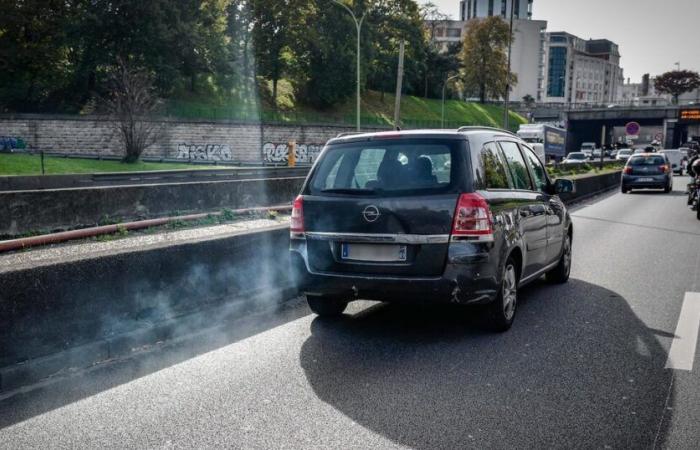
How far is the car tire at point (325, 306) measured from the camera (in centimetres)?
627

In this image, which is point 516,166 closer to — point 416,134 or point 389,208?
point 416,134

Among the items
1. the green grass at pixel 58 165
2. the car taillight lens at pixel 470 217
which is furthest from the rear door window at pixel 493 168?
the green grass at pixel 58 165

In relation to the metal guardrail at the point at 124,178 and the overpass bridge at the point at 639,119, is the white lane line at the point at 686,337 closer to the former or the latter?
the metal guardrail at the point at 124,178

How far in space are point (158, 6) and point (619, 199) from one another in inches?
1430

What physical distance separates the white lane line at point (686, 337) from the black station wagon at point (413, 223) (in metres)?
1.34

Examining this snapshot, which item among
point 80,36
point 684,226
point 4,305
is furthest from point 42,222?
point 80,36

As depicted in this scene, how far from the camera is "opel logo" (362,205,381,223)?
5.33 m

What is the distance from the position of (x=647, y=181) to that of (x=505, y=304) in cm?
2403

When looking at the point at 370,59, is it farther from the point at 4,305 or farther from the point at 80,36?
the point at 4,305

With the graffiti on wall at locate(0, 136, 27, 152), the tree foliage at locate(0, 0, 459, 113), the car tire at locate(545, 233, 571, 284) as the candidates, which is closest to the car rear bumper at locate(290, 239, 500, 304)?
the car tire at locate(545, 233, 571, 284)

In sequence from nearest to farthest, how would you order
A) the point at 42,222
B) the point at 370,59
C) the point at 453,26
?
1. the point at 42,222
2. the point at 370,59
3. the point at 453,26

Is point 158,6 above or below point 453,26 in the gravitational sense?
below

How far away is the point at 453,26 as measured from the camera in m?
139

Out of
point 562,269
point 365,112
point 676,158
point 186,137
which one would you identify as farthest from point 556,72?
point 562,269
